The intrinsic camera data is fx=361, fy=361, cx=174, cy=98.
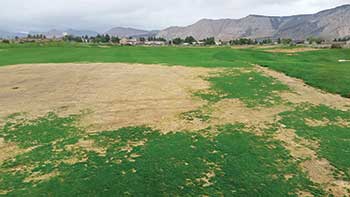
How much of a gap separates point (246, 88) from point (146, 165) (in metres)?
9.57

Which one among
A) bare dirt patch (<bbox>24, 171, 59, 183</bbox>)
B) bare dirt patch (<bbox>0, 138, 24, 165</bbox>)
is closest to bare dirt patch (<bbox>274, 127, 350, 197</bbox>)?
bare dirt patch (<bbox>24, 171, 59, 183</bbox>)

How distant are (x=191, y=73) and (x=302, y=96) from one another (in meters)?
7.53

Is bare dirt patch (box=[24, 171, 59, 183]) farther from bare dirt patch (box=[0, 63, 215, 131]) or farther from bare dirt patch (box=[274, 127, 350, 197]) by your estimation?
bare dirt patch (box=[274, 127, 350, 197])

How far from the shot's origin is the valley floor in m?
7.60

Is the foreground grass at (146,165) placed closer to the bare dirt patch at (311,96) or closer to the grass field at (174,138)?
the grass field at (174,138)

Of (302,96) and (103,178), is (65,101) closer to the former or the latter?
(103,178)

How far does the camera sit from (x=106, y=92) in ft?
53.0

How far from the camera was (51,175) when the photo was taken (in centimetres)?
784

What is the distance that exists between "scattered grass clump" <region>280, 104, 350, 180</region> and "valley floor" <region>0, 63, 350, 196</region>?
1.4 inches

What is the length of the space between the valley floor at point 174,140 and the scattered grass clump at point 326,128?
0.04 metres

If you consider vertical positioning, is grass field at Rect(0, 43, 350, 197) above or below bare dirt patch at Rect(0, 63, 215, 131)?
below

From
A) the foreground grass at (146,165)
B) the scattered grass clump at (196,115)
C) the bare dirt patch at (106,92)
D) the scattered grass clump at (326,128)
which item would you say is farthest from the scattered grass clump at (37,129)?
the scattered grass clump at (326,128)

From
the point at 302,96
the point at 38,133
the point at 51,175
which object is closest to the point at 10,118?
the point at 38,133

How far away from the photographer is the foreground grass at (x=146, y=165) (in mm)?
7355
